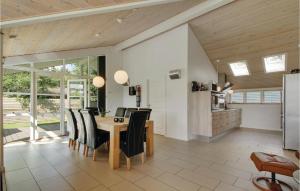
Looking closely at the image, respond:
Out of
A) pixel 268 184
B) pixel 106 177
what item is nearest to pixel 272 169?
pixel 268 184

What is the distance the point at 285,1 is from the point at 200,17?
1909 mm

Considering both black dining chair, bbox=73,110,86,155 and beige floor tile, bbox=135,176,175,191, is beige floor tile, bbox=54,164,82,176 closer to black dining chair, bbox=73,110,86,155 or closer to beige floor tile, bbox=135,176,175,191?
black dining chair, bbox=73,110,86,155

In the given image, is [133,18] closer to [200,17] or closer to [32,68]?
[200,17]

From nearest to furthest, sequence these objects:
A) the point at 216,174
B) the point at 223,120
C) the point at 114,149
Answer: the point at 216,174 → the point at 114,149 → the point at 223,120

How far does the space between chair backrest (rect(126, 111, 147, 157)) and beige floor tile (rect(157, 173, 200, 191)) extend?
672 mm

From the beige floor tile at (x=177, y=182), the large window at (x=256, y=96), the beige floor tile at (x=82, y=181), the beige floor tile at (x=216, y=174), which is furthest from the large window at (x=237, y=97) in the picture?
the beige floor tile at (x=82, y=181)

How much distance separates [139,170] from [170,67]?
3.50m

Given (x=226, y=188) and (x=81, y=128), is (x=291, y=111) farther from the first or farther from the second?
(x=81, y=128)

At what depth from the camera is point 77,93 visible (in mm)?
6422

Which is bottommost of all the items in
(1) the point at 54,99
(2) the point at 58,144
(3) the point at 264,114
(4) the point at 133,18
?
(2) the point at 58,144

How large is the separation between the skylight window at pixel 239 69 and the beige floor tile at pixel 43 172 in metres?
6.73

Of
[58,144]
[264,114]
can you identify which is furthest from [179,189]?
[264,114]

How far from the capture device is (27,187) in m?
2.30

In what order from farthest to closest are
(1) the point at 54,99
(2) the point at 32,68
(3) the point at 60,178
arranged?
(1) the point at 54,99
(2) the point at 32,68
(3) the point at 60,178
